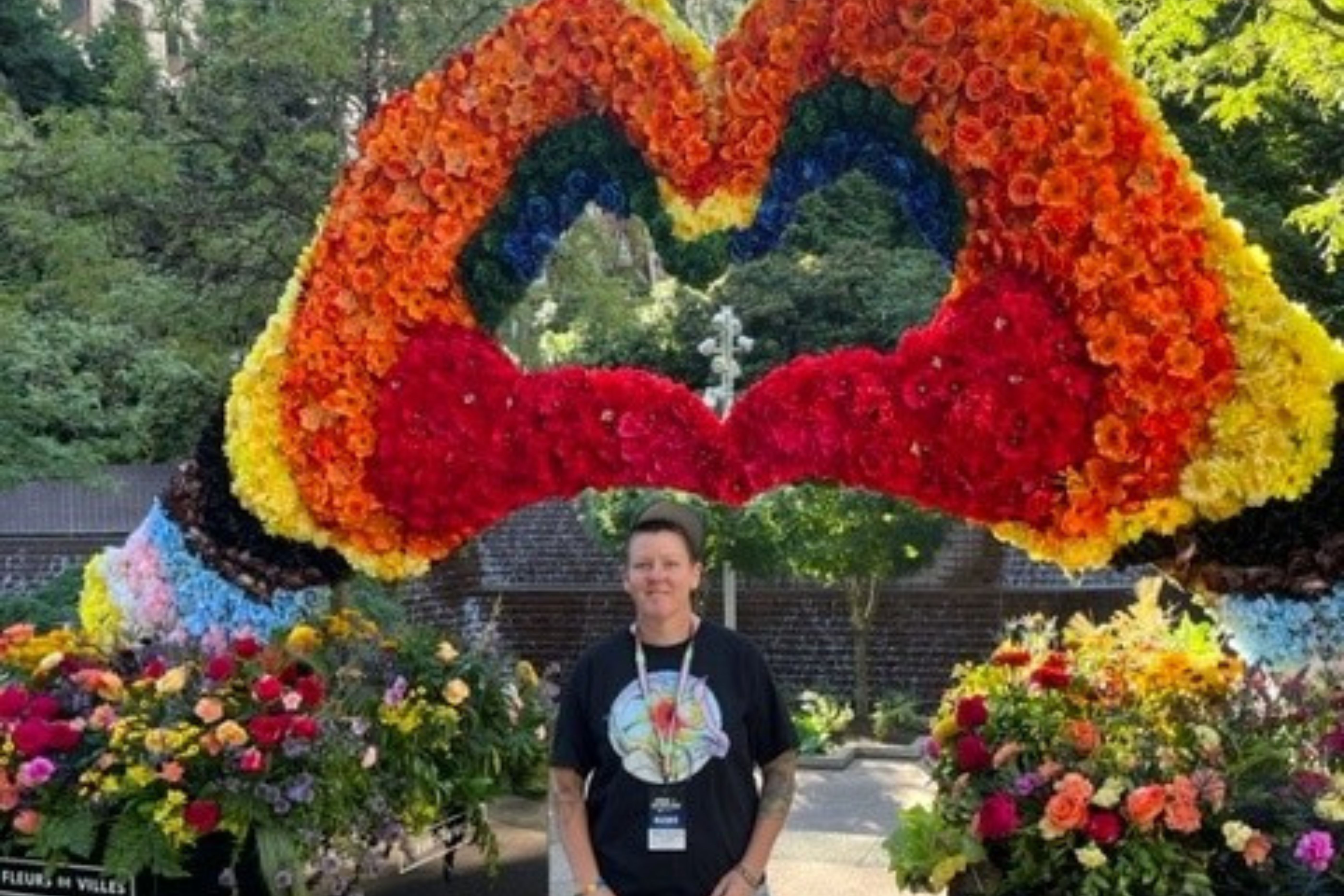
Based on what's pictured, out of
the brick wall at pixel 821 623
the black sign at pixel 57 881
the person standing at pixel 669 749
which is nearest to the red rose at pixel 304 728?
the black sign at pixel 57 881

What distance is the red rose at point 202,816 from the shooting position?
→ 15.1 feet

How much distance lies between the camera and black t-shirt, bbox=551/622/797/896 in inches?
129

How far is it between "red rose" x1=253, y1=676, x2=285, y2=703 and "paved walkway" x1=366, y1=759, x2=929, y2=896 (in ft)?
2.44

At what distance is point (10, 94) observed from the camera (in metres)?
21.4

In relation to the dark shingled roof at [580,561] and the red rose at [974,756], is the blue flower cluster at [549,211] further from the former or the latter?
the dark shingled roof at [580,561]

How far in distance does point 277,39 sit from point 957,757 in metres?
13.1

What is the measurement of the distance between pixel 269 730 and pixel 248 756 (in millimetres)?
91

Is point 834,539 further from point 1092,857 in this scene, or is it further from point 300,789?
point 1092,857

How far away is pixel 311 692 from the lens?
4910 mm

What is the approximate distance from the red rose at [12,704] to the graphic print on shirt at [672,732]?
8.63 ft

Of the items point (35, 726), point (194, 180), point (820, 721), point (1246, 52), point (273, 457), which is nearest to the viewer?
point (35, 726)

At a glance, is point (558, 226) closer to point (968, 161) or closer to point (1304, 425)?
point (968, 161)

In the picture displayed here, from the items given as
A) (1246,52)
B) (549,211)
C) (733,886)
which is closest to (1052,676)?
(733,886)

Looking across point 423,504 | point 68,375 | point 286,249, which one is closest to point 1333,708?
point 423,504
